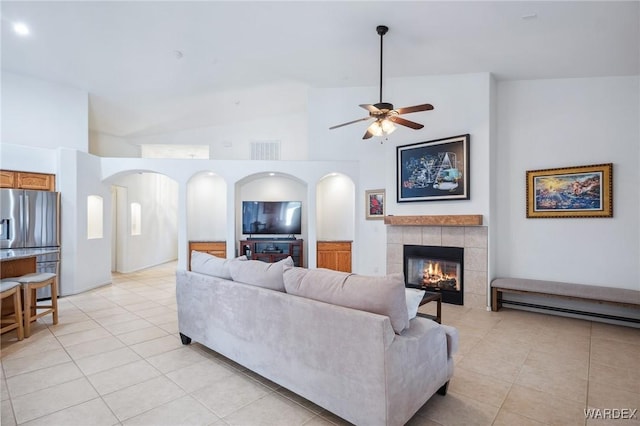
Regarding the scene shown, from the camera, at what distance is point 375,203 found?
20.4 ft

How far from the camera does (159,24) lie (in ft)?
12.9

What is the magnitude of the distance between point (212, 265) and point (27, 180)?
14.0 ft

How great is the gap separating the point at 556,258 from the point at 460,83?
9.61 feet

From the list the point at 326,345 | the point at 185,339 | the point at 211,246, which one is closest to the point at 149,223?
the point at 211,246

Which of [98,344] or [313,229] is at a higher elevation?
[313,229]

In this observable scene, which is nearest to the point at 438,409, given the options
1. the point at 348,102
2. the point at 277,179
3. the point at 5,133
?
the point at 348,102

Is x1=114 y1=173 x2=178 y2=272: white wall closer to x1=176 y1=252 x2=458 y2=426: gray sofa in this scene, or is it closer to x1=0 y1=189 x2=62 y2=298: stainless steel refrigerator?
x1=0 y1=189 x2=62 y2=298: stainless steel refrigerator

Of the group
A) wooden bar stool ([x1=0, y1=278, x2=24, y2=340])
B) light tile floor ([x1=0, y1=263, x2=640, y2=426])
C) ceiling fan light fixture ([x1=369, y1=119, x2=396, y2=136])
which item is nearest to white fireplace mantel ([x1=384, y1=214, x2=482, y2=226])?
light tile floor ([x1=0, y1=263, x2=640, y2=426])

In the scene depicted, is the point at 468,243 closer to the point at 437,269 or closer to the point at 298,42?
the point at 437,269

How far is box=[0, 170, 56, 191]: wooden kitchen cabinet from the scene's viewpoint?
15.8ft

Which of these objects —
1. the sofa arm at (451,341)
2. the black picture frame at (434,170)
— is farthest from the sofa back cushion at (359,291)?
the black picture frame at (434,170)

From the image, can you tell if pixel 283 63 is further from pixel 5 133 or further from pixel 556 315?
pixel 556 315

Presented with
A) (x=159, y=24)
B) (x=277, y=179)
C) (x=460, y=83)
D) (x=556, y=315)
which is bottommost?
(x=556, y=315)

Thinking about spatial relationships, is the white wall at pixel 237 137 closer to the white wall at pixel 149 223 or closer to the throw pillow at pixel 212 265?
the white wall at pixel 149 223
